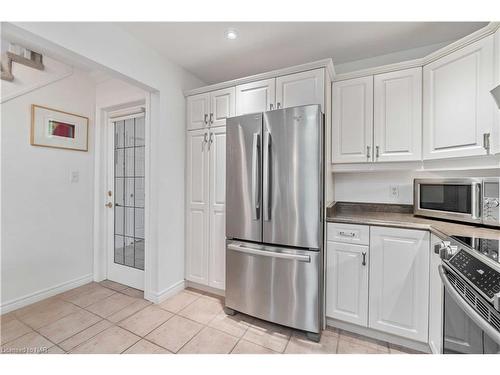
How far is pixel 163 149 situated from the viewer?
2256 mm

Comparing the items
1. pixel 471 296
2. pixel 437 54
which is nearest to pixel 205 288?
pixel 471 296

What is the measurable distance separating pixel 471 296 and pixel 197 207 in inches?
83.6

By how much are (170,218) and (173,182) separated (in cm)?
38

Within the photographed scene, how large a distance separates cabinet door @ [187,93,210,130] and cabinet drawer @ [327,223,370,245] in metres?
1.62

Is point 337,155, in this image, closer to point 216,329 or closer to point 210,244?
point 210,244

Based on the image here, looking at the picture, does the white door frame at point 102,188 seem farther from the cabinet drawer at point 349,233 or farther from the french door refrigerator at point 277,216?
the cabinet drawer at point 349,233

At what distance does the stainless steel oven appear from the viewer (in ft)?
2.68

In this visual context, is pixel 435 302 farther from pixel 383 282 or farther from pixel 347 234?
pixel 347 234

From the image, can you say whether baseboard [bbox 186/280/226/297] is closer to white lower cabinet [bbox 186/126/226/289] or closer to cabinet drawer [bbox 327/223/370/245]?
white lower cabinet [bbox 186/126/226/289]

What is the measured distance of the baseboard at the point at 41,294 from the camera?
79.0 inches

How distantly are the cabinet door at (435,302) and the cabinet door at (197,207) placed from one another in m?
1.88

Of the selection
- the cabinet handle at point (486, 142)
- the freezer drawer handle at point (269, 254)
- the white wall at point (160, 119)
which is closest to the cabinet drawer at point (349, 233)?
the freezer drawer handle at point (269, 254)
